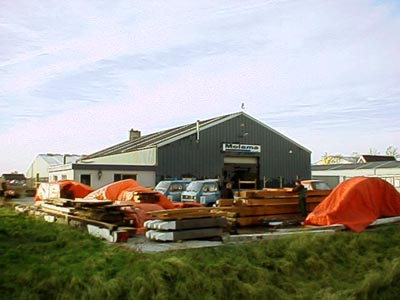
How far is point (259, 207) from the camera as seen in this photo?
14.5m

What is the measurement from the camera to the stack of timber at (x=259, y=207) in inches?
549

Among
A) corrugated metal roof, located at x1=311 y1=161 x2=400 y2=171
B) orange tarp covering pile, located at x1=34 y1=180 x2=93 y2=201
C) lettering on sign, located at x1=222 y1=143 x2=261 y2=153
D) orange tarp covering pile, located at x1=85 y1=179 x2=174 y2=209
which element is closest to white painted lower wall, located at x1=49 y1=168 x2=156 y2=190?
lettering on sign, located at x1=222 y1=143 x2=261 y2=153

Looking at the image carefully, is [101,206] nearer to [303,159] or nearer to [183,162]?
[183,162]

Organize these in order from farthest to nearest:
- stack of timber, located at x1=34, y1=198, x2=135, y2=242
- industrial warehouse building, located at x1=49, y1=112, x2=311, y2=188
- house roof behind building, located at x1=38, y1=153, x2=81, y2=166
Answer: house roof behind building, located at x1=38, y1=153, x2=81, y2=166
industrial warehouse building, located at x1=49, y1=112, x2=311, y2=188
stack of timber, located at x1=34, y1=198, x2=135, y2=242

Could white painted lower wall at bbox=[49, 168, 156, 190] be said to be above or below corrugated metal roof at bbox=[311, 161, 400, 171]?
below

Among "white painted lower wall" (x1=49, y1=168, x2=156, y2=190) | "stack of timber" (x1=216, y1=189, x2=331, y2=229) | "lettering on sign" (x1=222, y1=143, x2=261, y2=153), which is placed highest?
"lettering on sign" (x1=222, y1=143, x2=261, y2=153)

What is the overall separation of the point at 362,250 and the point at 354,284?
7.62ft

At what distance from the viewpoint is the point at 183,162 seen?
33.2m

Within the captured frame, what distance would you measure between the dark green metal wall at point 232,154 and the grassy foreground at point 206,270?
69.7 ft

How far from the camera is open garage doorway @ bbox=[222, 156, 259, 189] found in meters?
36.0

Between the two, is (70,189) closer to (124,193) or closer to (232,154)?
(124,193)

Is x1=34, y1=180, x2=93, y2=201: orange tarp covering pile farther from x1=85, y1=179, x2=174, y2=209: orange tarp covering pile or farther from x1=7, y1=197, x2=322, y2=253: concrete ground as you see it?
x1=7, y1=197, x2=322, y2=253: concrete ground

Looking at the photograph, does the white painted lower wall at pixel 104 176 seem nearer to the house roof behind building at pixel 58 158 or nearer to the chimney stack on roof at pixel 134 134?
the chimney stack on roof at pixel 134 134

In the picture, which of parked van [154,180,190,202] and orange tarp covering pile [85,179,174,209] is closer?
orange tarp covering pile [85,179,174,209]
